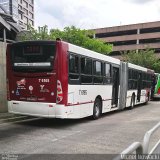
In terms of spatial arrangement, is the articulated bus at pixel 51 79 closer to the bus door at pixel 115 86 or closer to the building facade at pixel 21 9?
the bus door at pixel 115 86

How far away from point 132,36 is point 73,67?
79726mm

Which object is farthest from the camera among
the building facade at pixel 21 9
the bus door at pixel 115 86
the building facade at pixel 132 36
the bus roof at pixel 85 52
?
the building facade at pixel 21 9

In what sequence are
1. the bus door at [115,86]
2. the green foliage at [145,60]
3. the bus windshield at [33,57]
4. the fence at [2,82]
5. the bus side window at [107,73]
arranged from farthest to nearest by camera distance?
1. the green foliage at [145,60]
2. the bus door at [115,86]
3. the bus side window at [107,73]
4. the fence at [2,82]
5. the bus windshield at [33,57]

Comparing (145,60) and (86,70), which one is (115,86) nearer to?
(86,70)

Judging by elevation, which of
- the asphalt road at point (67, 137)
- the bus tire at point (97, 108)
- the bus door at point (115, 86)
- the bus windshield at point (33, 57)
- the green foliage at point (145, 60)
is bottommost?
the asphalt road at point (67, 137)

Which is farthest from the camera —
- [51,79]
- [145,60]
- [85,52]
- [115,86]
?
[145,60]

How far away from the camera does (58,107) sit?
10.8 meters

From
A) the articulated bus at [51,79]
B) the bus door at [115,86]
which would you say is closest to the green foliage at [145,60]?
the bus door at [115,86]

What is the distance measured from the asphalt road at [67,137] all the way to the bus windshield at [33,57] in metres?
2.11

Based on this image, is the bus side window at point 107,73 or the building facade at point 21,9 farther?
the building facade at point 21,9

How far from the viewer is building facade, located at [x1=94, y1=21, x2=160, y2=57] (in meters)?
86.7

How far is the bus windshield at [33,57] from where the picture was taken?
11.1 m

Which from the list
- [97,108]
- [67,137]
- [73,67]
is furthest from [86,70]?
[67,137]

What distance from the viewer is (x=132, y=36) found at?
292ft
